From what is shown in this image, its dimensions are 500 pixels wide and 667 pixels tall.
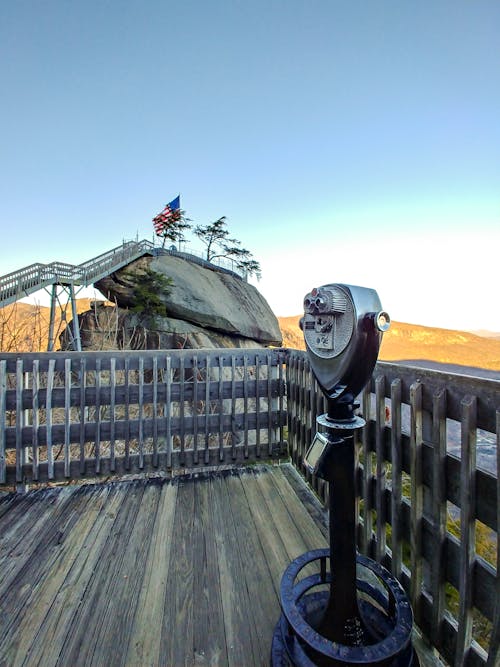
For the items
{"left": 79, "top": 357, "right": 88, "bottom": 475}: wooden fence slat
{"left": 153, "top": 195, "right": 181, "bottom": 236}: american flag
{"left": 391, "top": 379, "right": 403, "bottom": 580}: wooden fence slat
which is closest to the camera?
{"left": 391, "top": 379, "right": 403, "bottom": 580}: wooden fence slat

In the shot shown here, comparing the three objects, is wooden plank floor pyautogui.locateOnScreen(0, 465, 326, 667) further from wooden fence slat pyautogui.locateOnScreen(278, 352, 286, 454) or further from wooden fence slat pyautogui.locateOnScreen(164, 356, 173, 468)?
wooden fence slat pyautogui.locateOnScreen(278, 352, 286, 454)

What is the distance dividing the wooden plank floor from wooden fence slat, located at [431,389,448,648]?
0.62m

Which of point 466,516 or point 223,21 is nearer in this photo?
point 466,516

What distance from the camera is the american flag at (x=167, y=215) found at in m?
15.8

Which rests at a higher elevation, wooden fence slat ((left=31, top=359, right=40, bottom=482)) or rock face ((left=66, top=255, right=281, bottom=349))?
rock face ((left=66, top=255, right=281, bottom=349))

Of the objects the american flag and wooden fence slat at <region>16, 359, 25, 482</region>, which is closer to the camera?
wooden fence slat at <region>16, 359, 25, 482</region>

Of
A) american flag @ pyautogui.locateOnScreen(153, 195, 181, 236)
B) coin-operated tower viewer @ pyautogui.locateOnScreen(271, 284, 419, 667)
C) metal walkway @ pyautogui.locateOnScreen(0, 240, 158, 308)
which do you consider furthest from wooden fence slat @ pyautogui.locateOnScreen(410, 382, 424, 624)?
american flag @ pyautogui.locateOnScreen(153, 195, 181, 236)

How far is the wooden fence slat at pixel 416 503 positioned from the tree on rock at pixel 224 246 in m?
19.6

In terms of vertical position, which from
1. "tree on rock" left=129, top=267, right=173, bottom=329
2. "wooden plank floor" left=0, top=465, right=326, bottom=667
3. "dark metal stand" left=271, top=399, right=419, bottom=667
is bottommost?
"wooden plank floor" left=0, top=465, right=326, bottom=667

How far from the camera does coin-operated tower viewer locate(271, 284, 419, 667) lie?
2.68ft

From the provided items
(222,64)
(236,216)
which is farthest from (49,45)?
(236,216)

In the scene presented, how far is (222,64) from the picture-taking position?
638 cm

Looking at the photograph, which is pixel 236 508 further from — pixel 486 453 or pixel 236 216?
pixel 236 216

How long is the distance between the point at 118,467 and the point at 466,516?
7.88 ft
